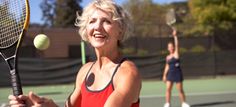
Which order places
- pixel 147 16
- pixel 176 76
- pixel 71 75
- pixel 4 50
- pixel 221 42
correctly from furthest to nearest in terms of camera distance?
Answer: pixel 147 16 < pixel 221 42 < pixel 71 75 < pixel 176 76 < pixel 4 50

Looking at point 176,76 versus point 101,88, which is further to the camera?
point 176,76

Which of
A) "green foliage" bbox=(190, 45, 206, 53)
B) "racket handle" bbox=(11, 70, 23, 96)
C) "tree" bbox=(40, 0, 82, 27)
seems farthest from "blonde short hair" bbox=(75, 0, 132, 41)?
"tree" bbox=(40, 0, 82, 27)

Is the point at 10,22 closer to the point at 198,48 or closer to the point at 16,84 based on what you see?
the point at 16,84

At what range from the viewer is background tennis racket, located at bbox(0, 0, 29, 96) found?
2.61m

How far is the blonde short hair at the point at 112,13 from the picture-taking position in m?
2.42

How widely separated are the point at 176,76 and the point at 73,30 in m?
13.1

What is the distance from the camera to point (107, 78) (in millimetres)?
2441

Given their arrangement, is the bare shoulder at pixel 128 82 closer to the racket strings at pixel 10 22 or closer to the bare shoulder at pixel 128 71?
the bare shoulder at pixel 128 71

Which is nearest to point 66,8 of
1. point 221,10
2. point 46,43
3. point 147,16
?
point 147,16

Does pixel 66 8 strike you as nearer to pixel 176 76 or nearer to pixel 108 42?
pixel 176 76

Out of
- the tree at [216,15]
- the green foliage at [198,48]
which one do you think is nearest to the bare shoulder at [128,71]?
the green foliage at [198,48]

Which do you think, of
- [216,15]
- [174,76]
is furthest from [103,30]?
[216,15]

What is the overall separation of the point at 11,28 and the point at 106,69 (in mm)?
617

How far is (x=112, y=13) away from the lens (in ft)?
7.92
